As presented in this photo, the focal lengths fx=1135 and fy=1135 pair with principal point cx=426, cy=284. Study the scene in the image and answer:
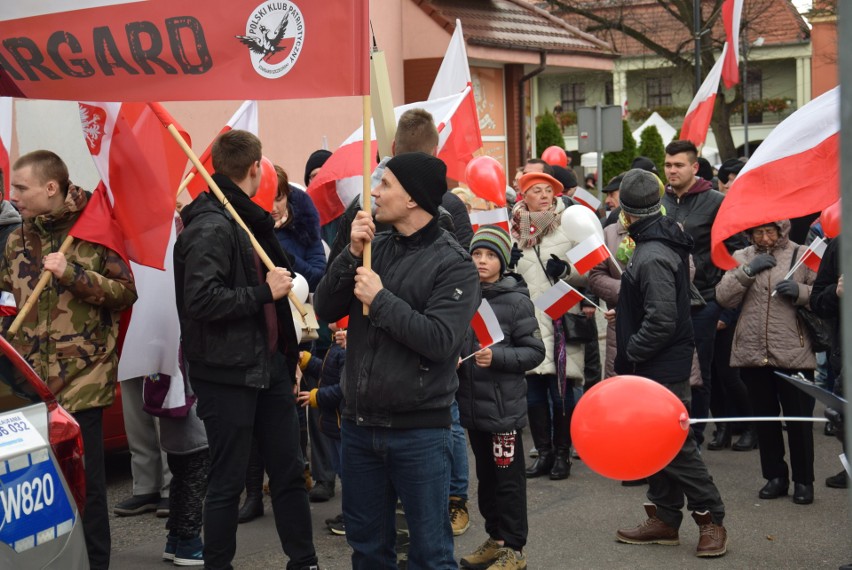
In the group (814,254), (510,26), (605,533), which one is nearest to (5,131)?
(605,533)

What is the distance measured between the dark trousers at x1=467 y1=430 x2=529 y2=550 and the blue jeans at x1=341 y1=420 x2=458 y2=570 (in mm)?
1234

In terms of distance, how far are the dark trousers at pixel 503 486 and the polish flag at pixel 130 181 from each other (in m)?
1.86

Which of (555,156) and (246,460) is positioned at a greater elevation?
(555,156)

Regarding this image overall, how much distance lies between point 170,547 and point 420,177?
2.84 metres

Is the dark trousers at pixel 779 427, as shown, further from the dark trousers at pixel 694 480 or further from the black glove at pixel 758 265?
the dark trousers at pixel 694 480

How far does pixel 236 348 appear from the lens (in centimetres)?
495

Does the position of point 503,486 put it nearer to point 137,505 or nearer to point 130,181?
point 130,181

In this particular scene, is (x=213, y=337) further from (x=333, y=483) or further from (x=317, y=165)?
(x=317, y=165)

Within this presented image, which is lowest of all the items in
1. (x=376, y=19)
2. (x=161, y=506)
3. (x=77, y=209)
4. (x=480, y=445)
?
(x=161, y=506)

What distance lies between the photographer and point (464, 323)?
13.9 feet

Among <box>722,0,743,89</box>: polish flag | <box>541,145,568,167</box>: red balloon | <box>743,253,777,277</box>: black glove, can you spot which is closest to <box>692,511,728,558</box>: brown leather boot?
<box>743,253,777,277</box>: black glove

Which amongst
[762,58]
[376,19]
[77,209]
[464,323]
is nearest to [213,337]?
[77,209]

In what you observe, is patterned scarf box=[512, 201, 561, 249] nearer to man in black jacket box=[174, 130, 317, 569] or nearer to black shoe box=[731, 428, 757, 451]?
black shoe box=[731, 428, 757, 451]

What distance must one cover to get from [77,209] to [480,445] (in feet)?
7.50
